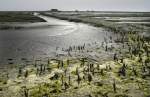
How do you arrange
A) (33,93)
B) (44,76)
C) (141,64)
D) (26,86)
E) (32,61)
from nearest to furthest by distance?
(33,93) → (26,86) → (44,76) → (141,64) → (32,61)

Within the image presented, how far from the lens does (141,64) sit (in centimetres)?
1789

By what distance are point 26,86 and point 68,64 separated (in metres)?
5.70

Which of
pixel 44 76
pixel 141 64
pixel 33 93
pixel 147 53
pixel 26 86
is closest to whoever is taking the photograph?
pixel 33 93

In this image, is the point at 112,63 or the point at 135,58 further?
the point at 135,58

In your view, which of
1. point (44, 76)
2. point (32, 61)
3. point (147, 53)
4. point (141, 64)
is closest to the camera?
point (44, 76)

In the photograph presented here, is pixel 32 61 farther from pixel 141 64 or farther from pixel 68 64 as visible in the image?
pixel 141 64

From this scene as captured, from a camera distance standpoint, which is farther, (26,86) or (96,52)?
(96,52)

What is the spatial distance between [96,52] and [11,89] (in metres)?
12.3

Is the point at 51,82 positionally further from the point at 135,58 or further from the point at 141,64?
the point at 135,58

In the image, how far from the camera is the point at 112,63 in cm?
1852

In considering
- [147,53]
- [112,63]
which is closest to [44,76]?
[112,63]

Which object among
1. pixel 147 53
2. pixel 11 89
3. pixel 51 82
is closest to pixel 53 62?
pixel 51 82

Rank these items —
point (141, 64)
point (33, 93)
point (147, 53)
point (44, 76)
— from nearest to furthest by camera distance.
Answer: point (33, 93) → point (44, 76) → point (141, 64) → point (147, 53)

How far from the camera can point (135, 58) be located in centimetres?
2002
